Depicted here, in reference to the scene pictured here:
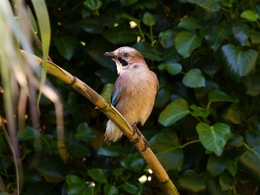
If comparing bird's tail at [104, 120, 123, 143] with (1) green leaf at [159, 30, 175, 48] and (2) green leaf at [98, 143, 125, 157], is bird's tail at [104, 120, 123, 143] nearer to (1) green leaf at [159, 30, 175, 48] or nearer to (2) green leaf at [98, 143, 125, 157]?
(2) green leaf at [98, 143, 125, 157]

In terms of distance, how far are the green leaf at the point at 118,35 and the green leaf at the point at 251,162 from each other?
0.65 meters

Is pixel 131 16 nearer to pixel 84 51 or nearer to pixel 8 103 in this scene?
pixel 84 51

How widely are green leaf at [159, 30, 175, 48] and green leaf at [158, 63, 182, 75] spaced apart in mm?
127

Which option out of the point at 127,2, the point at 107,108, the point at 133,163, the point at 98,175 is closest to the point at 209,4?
the point at 127,2

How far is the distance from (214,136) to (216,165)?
0.17 meters

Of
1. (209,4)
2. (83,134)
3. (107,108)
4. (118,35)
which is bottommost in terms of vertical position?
(83,134)

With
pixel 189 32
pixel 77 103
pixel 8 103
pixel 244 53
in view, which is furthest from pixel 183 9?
pixel 8 103

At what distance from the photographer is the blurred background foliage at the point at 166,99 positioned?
1969 millimetres

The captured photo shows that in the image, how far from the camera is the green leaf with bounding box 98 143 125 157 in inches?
78.6

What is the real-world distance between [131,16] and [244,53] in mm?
Result: 491

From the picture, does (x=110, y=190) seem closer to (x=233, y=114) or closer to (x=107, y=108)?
(x=233, y=114)

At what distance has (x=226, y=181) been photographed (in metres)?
2.04

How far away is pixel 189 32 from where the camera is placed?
6.79 feet

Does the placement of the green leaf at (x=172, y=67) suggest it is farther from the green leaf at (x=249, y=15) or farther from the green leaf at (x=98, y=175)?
the green leaf at (x=98, y=175)
